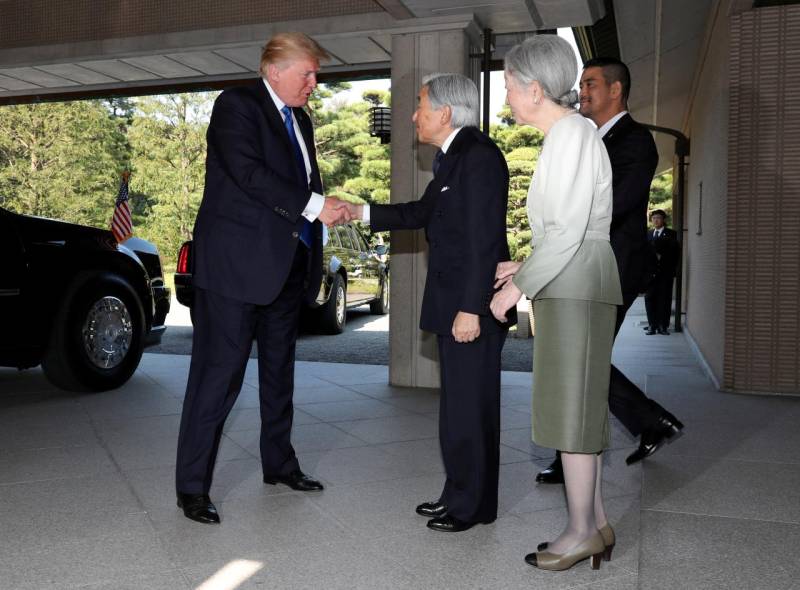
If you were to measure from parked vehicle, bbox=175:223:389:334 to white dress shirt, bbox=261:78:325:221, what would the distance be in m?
5.84

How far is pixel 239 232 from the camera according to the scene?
11.2 ft

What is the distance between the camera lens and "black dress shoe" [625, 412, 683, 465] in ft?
13.8

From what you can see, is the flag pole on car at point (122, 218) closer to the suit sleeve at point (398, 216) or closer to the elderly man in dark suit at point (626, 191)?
the suit sleeve at point (398, 216)

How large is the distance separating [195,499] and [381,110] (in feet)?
38.8

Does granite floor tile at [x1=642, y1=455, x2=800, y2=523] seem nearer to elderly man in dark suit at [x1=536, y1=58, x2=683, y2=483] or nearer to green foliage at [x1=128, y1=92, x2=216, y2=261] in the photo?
elderly man in dark suit at [x1=536, y1=58, x2=683, y2=483]

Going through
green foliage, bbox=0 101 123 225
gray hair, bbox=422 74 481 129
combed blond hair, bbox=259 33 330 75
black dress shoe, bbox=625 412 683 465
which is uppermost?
green foliage, bbox=0 101 123 225

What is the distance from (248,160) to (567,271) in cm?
136

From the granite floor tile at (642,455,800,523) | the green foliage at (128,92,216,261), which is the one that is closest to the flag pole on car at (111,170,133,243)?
→ the granite floor tile at (642,455,800,523)

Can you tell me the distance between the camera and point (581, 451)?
270cm

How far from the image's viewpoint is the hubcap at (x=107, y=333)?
6.28 meters

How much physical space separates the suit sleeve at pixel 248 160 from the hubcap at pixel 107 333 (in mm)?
3287

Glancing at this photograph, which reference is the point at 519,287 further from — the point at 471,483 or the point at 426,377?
the point at 426,377

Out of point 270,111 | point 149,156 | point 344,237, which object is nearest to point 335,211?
point 270,111

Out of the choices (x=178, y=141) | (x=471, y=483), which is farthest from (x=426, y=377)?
(x=178, y=141)
